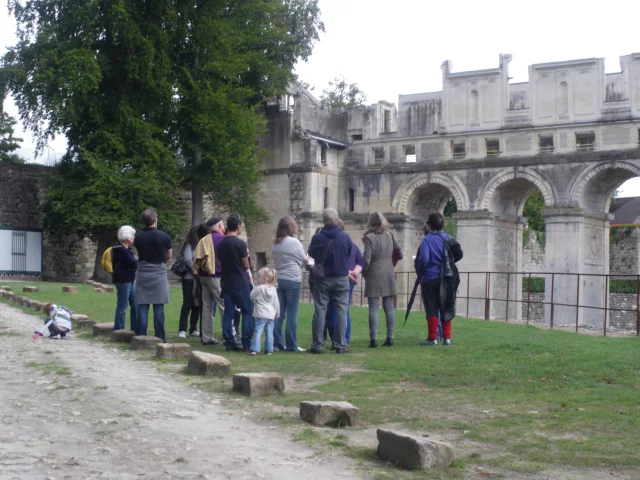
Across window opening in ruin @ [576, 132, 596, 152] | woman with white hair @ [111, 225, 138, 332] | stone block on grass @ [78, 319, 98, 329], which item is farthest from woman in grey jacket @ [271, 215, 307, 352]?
window opening in ruin @ [576, 132, 596, 152]

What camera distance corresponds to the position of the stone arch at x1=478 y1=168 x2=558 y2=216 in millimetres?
37219

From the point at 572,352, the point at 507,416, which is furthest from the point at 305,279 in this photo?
the point at 507,416

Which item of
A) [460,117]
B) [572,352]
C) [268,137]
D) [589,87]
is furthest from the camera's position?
[268,137]

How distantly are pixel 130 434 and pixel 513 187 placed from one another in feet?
114

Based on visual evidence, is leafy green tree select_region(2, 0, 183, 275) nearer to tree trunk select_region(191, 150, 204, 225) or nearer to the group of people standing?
tree trunk select_region(191, 150, 204, 225)

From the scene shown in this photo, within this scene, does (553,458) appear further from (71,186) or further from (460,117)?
(460,117)

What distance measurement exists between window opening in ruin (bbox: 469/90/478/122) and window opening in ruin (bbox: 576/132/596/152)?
14.9ft

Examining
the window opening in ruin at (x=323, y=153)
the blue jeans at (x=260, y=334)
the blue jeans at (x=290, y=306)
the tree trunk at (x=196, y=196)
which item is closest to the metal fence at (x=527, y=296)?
the tree trunk at (x=196, y=196)

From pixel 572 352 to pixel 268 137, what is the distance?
3257 cm

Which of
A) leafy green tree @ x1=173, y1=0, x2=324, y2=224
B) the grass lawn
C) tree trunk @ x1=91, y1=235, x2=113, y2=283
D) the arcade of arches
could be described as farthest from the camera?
the arcade of arches

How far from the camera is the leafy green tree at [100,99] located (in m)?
32.1

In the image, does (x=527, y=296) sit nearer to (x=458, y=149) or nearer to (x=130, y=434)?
(x=458, y=149)

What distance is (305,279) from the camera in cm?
3697

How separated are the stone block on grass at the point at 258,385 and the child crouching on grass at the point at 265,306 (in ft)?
9.96
